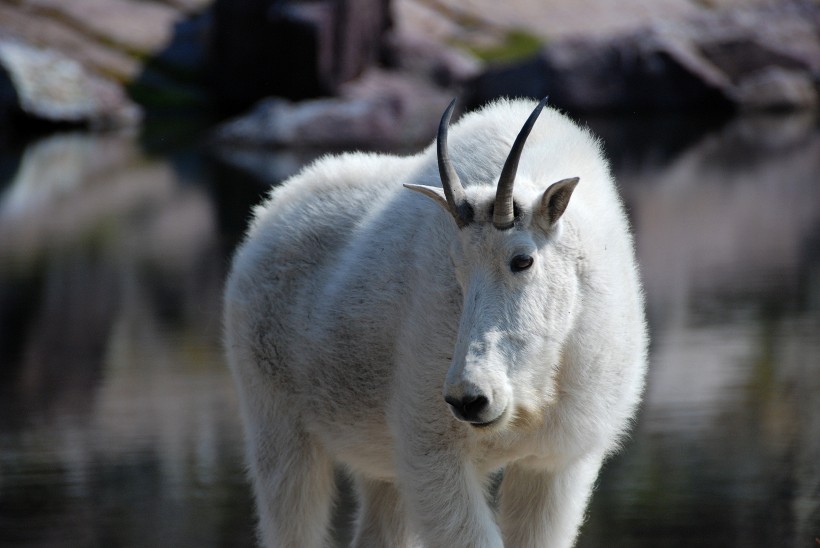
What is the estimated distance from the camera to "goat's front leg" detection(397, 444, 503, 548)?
14.0 ft

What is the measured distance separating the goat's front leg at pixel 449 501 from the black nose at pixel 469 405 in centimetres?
62

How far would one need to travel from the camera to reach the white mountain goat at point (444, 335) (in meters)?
3.84

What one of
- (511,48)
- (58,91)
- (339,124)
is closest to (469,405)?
(339,124)

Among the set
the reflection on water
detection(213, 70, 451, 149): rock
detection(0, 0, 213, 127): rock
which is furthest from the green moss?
the reflection on water

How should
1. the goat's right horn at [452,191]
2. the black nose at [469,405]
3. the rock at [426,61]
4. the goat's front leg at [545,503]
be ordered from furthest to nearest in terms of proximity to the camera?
the rock at [426,61]
the goat's front leg at [545,503]
the goat's right horn at [452,191]
the black nose at [469,405]

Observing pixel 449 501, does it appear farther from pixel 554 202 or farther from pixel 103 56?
pixel 103 56

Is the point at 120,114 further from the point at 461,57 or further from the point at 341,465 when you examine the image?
the point at 341,465

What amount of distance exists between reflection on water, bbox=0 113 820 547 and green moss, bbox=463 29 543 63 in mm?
13620

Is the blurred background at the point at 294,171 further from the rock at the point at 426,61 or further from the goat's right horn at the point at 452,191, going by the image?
the goat's right horn at the point at 452,191

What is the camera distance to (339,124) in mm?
22969

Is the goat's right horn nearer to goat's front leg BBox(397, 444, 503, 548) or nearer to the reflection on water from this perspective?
goat's front leg BBox(397, 444, 503, 548)

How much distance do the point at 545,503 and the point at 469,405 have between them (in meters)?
1.14

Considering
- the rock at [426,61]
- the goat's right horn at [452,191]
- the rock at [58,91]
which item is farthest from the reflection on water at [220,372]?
the rock at [426,61]

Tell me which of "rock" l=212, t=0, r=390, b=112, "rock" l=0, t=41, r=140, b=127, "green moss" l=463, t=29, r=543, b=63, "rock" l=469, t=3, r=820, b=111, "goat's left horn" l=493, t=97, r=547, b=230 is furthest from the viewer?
"green moss" l=463, t=29, r=543, b=63
